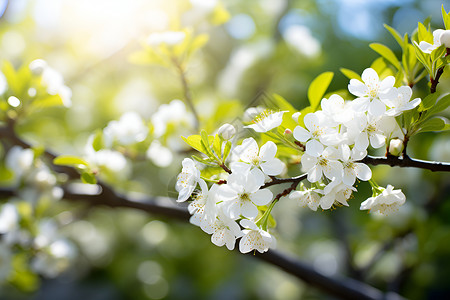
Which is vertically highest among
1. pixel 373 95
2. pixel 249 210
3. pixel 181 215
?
pixel 373 95

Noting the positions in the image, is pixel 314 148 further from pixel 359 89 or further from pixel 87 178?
pixel 87 178

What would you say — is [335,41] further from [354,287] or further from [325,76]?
[325,76]

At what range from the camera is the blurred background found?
1643 millimetres

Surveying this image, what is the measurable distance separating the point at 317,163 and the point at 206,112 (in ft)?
3.38

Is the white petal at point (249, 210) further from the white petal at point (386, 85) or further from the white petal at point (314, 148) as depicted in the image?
the white petal at point (386, 85)

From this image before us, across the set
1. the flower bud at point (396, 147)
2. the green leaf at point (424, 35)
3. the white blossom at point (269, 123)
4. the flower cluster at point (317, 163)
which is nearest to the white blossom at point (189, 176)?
the flower cluster at point (317, 163)

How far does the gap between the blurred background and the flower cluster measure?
712 mm

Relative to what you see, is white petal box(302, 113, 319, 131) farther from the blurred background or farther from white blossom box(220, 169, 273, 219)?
the blurred background

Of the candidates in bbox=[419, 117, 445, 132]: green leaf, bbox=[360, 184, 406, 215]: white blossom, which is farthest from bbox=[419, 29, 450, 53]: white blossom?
bbox=[360, 184, 406, 215]: white blossom

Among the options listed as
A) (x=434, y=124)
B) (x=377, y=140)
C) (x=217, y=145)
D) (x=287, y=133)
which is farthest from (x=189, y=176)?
(x=434, y=124)

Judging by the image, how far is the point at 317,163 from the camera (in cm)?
59

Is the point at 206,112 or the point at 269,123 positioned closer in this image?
the point at 269,123

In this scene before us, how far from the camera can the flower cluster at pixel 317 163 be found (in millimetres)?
565

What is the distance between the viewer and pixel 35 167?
3.67 feet
